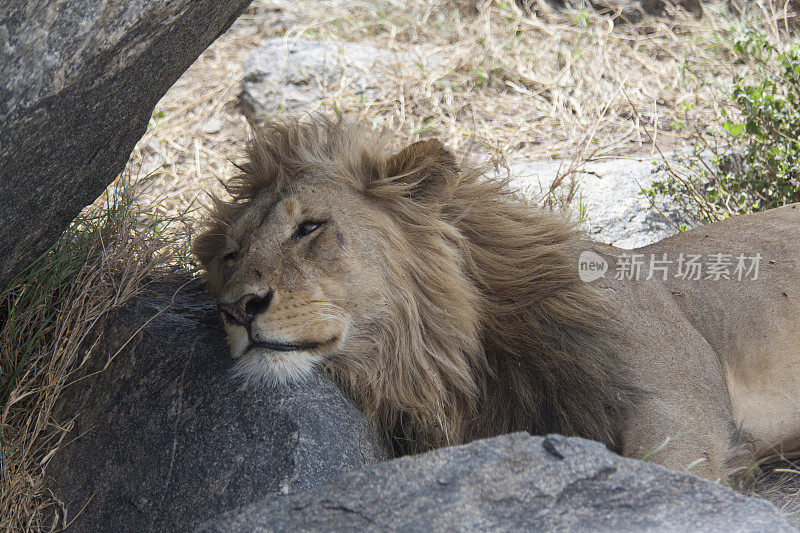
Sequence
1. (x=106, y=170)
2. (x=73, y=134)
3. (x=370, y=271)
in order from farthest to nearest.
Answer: (x=106, y=170) < (x=370, y=271) < (x=73, y=134)

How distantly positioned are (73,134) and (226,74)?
4.46m

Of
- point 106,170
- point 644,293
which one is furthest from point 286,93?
point 644,293

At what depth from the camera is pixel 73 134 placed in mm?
2367

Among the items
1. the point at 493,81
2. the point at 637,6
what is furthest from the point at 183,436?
the point at 637,6

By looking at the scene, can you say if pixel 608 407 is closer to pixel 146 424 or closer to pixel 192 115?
pixel 146 424

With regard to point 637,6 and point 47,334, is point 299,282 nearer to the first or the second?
point 47,334

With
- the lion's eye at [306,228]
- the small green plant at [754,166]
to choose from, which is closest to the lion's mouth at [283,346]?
the lion's eye at [306,228]

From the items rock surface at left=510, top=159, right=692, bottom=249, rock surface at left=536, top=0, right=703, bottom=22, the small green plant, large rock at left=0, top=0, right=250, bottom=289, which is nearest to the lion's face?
large rock at left=0, top=0, right=250, bottom=289

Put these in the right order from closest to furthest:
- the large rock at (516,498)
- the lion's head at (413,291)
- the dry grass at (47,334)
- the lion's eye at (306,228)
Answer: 1. the large rock at (516,498)
2. the lion's head at (413,291)
3. the lion's eye at (306,228)
4. the dry grass at (47,334)

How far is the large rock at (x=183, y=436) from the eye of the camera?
7.79 feet

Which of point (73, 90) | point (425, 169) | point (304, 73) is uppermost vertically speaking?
point (73, 90)

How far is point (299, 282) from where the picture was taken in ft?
8.04

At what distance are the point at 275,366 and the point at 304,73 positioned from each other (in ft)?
13.6

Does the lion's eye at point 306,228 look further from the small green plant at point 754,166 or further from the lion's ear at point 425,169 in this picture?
the small green plant at point 754,166
